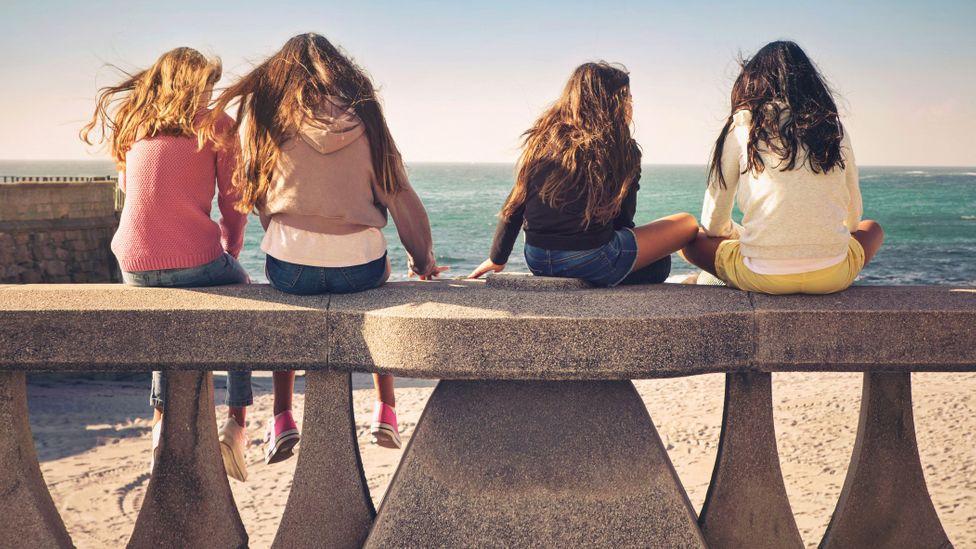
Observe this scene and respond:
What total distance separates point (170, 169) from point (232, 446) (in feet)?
4.31

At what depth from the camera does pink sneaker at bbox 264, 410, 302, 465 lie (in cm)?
373

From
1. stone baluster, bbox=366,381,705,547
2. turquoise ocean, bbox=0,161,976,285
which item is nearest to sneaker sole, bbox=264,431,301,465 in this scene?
stone baluster, bbox=366,381,705,547

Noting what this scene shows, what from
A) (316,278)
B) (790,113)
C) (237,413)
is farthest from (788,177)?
(237,413)

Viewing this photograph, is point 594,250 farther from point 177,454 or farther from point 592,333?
point 177,454

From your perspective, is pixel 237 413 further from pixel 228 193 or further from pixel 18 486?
pixel 228 193

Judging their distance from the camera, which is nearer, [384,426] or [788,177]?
[788,177]

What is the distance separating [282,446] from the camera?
12.3 feet

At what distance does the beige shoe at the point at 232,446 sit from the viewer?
13.0 feet

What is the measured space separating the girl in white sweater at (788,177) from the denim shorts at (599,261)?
1.39 feet

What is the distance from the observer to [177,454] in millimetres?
3725

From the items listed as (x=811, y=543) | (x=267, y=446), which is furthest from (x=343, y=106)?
(x=811, y=543)

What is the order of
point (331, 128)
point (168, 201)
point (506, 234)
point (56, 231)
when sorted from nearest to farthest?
point (331, 128)
point (168, 201)
point (506, 234)
point (56, 231)

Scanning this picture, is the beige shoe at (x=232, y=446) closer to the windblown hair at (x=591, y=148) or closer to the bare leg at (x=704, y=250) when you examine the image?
the windblown hair at (x=591, y=148)

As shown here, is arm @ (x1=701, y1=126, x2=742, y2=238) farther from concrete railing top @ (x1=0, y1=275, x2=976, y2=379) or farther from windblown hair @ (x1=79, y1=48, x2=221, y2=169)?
windblown hair @ (x1=79, y1=48, x2=221, y2=169)
